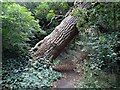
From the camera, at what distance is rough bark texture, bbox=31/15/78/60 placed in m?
3.55

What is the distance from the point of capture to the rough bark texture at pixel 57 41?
355cm

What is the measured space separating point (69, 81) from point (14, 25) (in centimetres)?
127

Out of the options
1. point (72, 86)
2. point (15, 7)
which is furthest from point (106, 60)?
point (15, 7)

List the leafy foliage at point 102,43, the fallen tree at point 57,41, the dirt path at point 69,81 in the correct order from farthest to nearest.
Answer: the fallen tree at point 57,41, the dirt path at point 69,81, the leafy foliage at point 102,43

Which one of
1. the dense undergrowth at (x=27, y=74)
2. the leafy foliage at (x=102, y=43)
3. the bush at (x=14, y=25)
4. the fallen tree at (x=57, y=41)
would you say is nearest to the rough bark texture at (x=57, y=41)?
the fallen tree at (x=57, y=41)

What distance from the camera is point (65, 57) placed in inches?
165

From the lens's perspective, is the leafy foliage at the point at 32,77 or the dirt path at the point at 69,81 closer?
the leafy foliage at the point at 32,77

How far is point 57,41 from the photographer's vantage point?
3.60 meters

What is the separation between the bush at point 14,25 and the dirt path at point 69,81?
0.95m

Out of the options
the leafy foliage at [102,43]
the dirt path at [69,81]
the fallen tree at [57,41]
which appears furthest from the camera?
the fallen tree at [57,41]

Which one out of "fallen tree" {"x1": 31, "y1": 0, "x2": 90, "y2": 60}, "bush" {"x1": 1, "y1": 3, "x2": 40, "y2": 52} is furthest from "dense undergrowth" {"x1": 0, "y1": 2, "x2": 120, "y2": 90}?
"fallen tree" {"x1": 31, "y1": 0, "x2": 90, "y2": 60}

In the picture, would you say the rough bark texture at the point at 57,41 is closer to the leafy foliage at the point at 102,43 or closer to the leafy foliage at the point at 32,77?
the leafy foliage at the point at 32,77

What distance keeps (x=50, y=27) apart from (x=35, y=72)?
1665 mm

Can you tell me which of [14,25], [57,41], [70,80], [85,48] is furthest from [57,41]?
[14,25]
